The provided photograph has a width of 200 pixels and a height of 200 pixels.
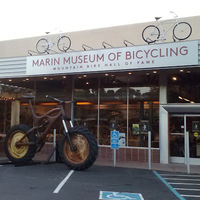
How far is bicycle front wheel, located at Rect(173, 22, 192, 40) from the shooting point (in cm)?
1128

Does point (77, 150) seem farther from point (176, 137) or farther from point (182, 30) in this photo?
point (182, 30)

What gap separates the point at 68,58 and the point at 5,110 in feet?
21.1

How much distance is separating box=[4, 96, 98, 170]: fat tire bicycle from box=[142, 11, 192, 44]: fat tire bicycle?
15.2 ft

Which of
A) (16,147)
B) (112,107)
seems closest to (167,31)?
(112,107)

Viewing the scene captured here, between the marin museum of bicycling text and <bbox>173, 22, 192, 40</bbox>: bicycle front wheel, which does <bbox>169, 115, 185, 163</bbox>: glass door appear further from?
<bbox>173, 22, 192, 40</bbox>: bicycle front wheel

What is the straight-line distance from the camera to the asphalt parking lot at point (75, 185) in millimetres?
5719

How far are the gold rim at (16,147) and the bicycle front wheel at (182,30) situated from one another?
720 centimetres

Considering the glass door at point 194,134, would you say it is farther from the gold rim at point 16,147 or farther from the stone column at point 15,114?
the stone column at point 15,114

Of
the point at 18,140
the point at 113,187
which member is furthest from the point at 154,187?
the point at 18,140

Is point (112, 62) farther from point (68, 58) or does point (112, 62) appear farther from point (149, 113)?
point (149, 113)

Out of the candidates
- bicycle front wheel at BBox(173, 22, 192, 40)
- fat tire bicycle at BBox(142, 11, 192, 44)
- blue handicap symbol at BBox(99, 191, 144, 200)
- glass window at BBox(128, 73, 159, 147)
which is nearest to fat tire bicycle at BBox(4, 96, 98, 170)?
blue handicap symbol at BBox(99, 191, 144, 200)

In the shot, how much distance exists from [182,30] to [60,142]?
6655mm

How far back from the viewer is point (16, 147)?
33.0 feet

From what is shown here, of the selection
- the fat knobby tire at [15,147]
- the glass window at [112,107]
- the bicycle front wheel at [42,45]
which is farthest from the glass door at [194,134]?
the bicycle front wheel at [42,45]
